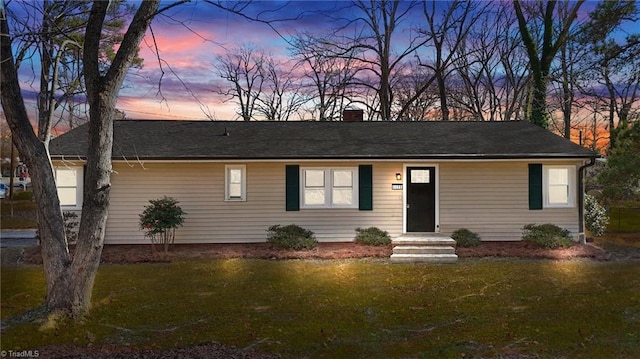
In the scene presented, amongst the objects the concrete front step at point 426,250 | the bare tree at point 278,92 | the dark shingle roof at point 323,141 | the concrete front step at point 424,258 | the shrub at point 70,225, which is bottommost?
the concrete front step at point 424,258

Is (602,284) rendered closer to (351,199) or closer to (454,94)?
(351,199)

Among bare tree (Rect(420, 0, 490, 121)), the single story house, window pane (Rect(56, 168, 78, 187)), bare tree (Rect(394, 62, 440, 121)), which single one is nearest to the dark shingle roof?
the single story house

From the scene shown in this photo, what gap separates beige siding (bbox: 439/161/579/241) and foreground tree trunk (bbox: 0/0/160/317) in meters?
7.13

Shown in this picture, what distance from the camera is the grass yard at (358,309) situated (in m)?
4.61

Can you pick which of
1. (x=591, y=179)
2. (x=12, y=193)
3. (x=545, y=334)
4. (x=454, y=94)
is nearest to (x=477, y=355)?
(x=545, y=334)

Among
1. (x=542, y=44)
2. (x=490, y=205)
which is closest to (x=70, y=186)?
(x=490, y=205)

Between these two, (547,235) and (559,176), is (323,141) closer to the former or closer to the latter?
(547,235)

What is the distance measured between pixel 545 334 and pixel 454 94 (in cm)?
1492

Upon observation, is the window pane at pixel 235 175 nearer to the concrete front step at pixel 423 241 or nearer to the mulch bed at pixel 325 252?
the mulch bed at pixel 325 252

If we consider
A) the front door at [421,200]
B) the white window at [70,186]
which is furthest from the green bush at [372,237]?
the white window at [70,186]

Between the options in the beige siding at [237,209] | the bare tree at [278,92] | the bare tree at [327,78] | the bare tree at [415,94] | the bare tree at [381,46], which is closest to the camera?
the beige siding at [237,209]

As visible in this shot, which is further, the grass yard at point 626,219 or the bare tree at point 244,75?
the bare tree at point 244,75

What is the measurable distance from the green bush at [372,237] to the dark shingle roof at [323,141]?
169 cm

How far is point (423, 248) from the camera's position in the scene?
350 inches
